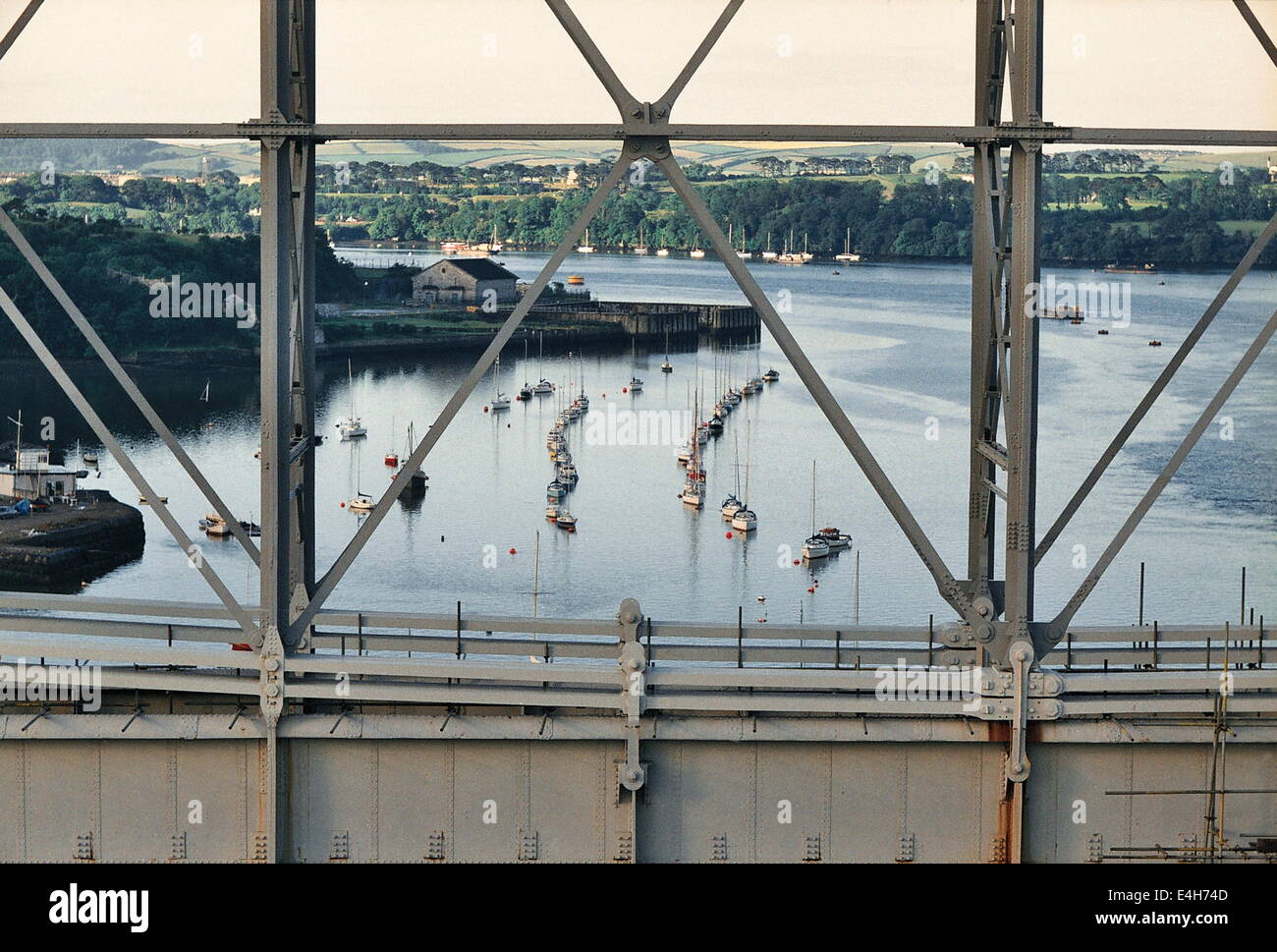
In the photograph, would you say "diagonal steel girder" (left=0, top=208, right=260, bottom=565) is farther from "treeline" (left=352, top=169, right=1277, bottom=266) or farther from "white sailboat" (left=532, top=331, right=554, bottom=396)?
"treeline" (left=352, top=169, right=1277, bottom=266)

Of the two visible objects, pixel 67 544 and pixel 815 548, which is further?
pixel 815 548

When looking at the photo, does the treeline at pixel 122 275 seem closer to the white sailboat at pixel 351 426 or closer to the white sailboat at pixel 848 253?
the white sailboat at pixel 351 426

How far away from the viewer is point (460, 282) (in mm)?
96938

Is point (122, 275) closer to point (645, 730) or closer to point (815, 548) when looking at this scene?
point (815, 548)

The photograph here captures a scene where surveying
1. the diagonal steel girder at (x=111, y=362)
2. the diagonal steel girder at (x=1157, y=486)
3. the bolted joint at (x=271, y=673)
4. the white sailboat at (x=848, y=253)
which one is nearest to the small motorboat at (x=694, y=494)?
the white sailboat at (x=848, y=253)

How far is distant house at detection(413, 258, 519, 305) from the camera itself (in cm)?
9606

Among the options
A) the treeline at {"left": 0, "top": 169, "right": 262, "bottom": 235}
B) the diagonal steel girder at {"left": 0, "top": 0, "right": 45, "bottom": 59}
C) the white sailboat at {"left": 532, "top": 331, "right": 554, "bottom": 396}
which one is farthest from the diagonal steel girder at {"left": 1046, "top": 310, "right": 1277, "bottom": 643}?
the treeline at {"left": 0, "top": 169, "right": 262, "bottom": 235}

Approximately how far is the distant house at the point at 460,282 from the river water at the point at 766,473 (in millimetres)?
4327

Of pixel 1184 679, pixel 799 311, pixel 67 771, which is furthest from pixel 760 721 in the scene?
pixel 799 311

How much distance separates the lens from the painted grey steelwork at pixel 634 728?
1368 cm

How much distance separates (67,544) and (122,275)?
24053 mm

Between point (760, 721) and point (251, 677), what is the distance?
379 centimetres

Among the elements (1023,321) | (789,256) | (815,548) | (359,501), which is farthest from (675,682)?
(789,256)

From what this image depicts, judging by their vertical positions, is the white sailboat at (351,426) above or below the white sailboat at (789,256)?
below
